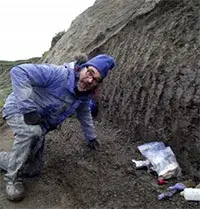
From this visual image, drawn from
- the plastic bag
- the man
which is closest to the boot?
the man

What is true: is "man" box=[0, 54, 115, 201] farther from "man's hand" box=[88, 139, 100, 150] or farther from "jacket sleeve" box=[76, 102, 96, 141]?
"man's hand" box=[88, 139, 100, 150]

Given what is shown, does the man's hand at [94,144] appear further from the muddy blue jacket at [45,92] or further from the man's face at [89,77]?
the man's face at [89,77]

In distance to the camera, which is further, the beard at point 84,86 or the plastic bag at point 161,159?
the plastic bag at point 161,159

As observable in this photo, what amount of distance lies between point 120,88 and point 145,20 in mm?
1135

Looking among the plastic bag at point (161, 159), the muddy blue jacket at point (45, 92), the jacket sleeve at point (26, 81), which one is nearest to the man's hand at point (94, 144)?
the plastic bag at point (161, 159)

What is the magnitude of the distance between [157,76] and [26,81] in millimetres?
1960

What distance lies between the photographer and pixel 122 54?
6.98 m

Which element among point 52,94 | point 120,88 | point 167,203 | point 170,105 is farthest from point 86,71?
point 120,88

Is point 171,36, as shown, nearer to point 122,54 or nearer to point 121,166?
point 122,54

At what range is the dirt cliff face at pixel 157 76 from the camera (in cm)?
509

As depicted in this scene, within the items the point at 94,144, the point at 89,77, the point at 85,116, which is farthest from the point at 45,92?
the point at 94,144

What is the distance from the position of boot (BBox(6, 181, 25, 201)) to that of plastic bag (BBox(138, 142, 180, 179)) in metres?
1.53

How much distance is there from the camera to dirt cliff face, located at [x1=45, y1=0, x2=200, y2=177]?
5.09 m

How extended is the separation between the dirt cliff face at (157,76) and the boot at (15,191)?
185 cm
